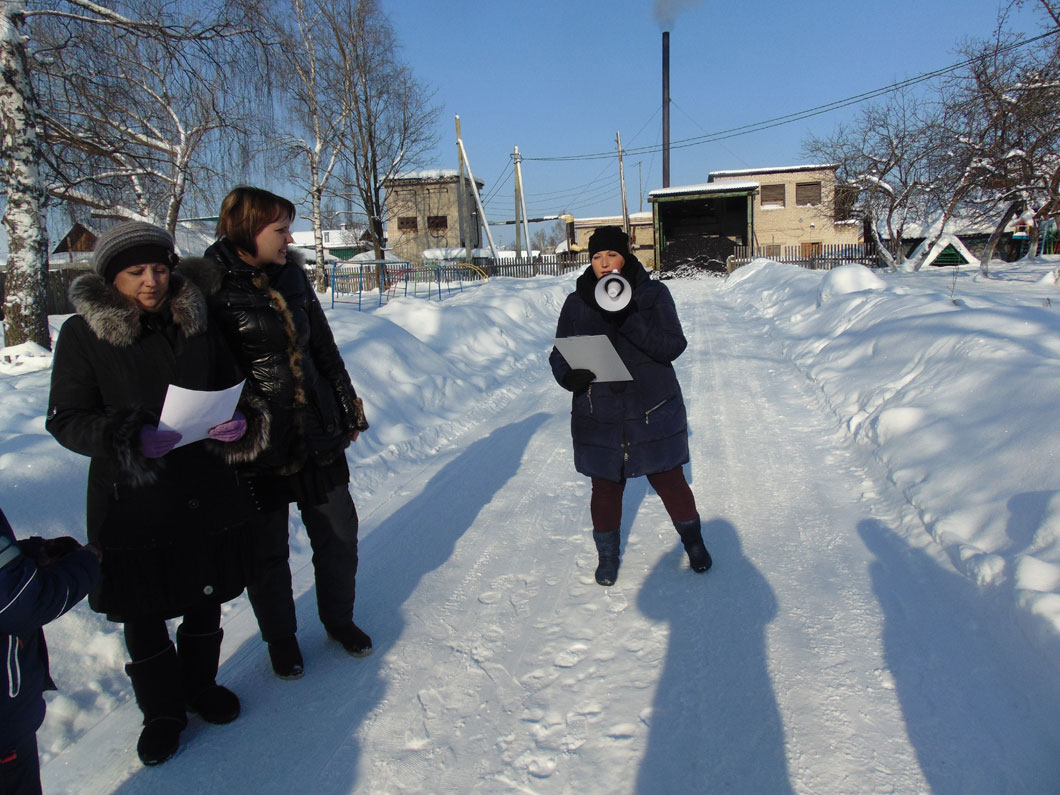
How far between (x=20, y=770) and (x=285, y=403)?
4.09ft

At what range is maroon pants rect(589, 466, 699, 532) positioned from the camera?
10.2 feet

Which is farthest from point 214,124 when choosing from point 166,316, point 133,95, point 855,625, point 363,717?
point 855,625

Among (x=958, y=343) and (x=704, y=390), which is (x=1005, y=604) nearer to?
(x=958, y=343)

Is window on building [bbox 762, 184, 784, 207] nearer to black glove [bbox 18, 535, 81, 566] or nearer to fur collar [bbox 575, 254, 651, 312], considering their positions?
fur collar [bbox 575, 254, 651, 312]

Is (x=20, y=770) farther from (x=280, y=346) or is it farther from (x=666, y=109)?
(x=666, y=109)

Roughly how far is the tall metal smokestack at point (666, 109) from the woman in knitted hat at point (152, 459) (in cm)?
4088

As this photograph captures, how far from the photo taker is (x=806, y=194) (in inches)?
1658

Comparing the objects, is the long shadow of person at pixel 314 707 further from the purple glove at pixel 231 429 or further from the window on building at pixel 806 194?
the window on building at pixel 806 194

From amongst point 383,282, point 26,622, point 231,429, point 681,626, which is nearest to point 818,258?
point 383,282

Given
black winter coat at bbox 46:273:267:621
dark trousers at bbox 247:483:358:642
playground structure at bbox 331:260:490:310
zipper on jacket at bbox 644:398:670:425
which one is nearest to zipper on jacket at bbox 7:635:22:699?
black winter coat at bbox 46:273:267:621

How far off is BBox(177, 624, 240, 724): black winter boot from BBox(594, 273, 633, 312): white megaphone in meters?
2.01

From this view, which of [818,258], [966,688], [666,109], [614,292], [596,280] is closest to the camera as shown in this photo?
[966,688]

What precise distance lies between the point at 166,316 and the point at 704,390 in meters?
5.78

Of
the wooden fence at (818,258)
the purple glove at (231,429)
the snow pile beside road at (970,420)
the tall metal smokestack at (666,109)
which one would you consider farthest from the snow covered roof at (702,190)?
the purple glove at (231,429)
